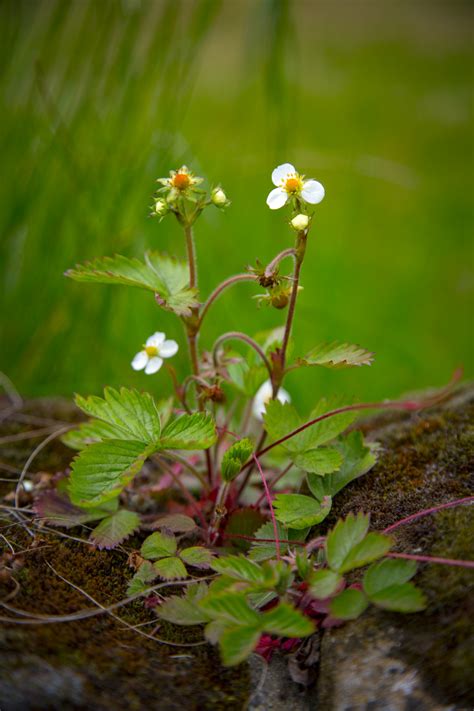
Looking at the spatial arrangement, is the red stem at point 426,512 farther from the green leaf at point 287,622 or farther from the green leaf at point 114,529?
the green leaf at point 114,529

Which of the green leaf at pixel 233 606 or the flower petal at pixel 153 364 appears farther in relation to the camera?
the flower petal at pixel 153 364

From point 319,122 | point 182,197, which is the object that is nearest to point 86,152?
point 182,197

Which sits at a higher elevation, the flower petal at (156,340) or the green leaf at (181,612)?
the flower petal at (156,340)

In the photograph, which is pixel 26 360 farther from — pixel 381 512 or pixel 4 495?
pixel 381 512

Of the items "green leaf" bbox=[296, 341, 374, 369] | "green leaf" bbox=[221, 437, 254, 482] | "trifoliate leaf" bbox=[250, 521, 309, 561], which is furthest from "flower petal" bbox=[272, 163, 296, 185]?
"trifoliate leaf" bbox=[250, 521, 309, 561]

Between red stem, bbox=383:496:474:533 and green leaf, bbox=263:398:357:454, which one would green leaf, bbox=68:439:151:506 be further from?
red stem, bbox=383:496:474:533

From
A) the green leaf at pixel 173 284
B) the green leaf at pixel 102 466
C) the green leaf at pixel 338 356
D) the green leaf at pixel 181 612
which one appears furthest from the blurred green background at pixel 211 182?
the green leaf at pixel 181 612

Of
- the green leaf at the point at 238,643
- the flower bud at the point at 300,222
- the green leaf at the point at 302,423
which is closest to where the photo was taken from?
the green leaf at the point at 238,643
